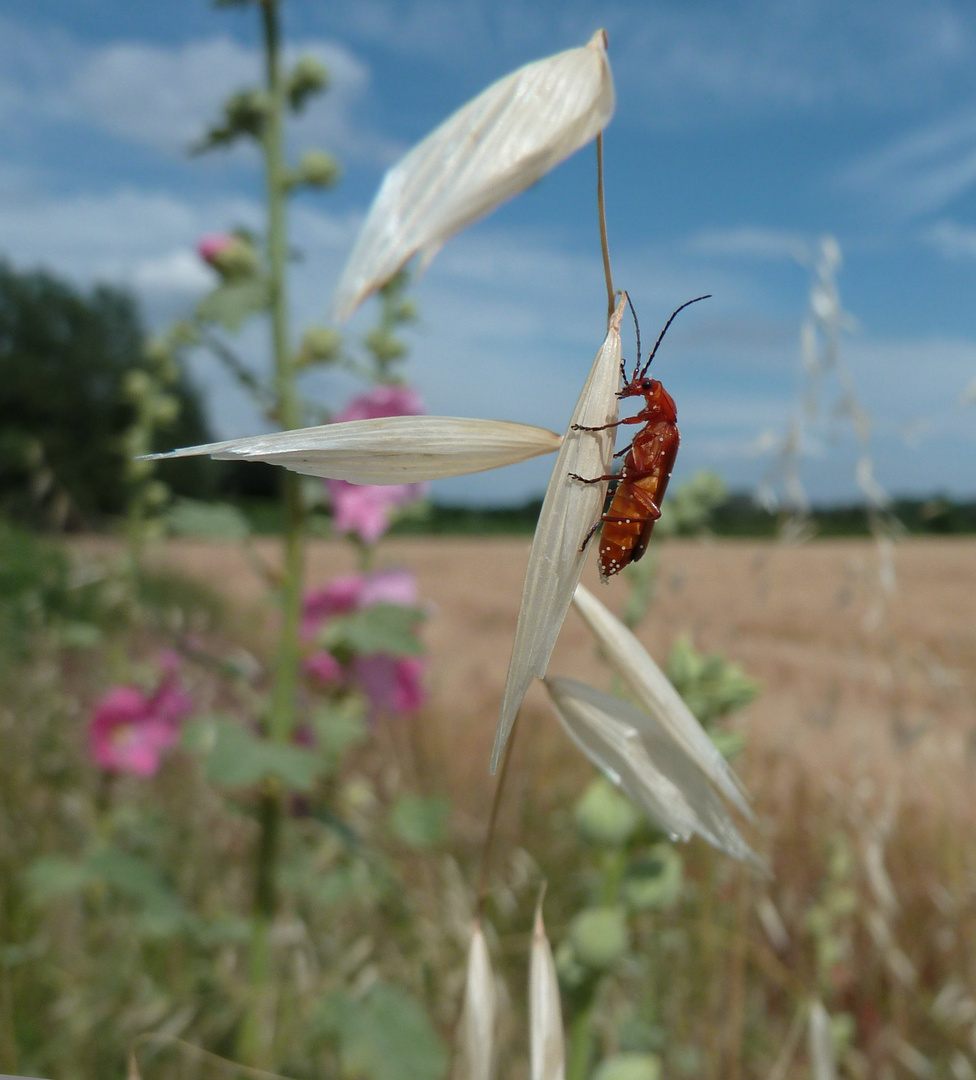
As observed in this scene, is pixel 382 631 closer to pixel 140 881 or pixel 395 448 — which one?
pixel 140 881

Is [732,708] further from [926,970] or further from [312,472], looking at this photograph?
[926,970]

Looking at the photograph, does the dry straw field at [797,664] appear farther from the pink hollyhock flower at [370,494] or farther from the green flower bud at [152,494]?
the green flower bud at [152,494]

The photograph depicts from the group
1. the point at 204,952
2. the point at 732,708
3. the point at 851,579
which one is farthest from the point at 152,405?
the point at 732,708

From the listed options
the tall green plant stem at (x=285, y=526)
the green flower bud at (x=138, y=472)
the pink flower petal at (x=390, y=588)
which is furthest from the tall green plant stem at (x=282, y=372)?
the green flower bud at (x=138, y=472)

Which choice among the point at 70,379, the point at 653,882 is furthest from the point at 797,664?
the point at 70,379

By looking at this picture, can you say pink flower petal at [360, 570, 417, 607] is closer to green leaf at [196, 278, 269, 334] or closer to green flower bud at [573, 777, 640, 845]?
green leaf at [196, 278, 269, 334]

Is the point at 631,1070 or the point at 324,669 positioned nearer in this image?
the point at 631,1070

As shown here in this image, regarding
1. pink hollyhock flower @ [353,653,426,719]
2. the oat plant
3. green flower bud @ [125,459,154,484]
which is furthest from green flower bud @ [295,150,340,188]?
green flower bud @ [125,459,154,484]
